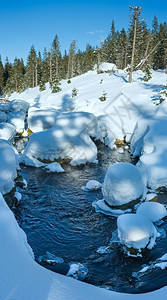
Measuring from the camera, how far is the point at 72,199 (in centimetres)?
1091

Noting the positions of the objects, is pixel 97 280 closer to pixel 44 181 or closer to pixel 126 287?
pixel 126 287

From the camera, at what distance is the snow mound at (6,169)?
891 centimetres

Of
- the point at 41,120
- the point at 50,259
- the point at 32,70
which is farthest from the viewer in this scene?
the point at 32,70

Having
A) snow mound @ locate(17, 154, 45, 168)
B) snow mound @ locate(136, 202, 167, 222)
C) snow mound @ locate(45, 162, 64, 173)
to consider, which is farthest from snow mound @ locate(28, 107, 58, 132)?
snow mound @ locate(136, 202, 167, 222)

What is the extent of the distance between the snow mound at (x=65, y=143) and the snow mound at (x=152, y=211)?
7.24 m

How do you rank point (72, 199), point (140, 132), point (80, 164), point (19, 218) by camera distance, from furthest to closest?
point (140, 132) → point (80, 164) → point (72, 199) → point (19, 218)

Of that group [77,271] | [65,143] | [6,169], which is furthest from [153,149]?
[77,271]

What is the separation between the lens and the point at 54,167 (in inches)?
576

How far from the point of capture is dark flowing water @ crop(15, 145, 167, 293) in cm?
636

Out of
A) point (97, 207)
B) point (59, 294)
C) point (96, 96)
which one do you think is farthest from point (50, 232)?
point (96, 96)

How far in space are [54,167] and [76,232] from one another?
6.68m

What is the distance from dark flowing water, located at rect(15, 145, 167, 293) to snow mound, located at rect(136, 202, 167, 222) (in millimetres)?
341

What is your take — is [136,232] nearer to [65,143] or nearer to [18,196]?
[18,196]

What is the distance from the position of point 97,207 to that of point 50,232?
2.43 meters
